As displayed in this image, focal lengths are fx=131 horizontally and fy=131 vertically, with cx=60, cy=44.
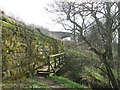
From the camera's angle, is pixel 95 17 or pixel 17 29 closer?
pixel 17 29

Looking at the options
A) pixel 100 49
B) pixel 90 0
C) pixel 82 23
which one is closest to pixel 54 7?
pixel 82 23

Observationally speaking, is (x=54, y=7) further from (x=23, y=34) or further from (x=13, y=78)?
(x=13, y=78)

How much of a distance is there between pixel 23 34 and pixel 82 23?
4.03 m

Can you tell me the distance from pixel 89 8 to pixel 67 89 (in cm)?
396

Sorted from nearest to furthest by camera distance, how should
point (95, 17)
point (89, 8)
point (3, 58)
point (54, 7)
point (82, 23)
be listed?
point (3, 58) < point (89, 8) < point (95, 17) < point (82, 23) < point (54, 7)

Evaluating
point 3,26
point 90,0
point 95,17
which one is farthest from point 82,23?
point 3,26

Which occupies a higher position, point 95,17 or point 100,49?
point 95,17

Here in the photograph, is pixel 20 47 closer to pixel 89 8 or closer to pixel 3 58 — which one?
pixel 3 58

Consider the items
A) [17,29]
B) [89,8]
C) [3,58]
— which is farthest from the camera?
[89,8]

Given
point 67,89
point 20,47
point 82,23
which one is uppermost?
point 82,23

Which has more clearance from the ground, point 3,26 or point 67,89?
point 3,26

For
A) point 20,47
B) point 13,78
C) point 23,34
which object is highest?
point 23,34

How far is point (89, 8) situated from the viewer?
21.1ft

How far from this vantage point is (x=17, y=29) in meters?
4.55
